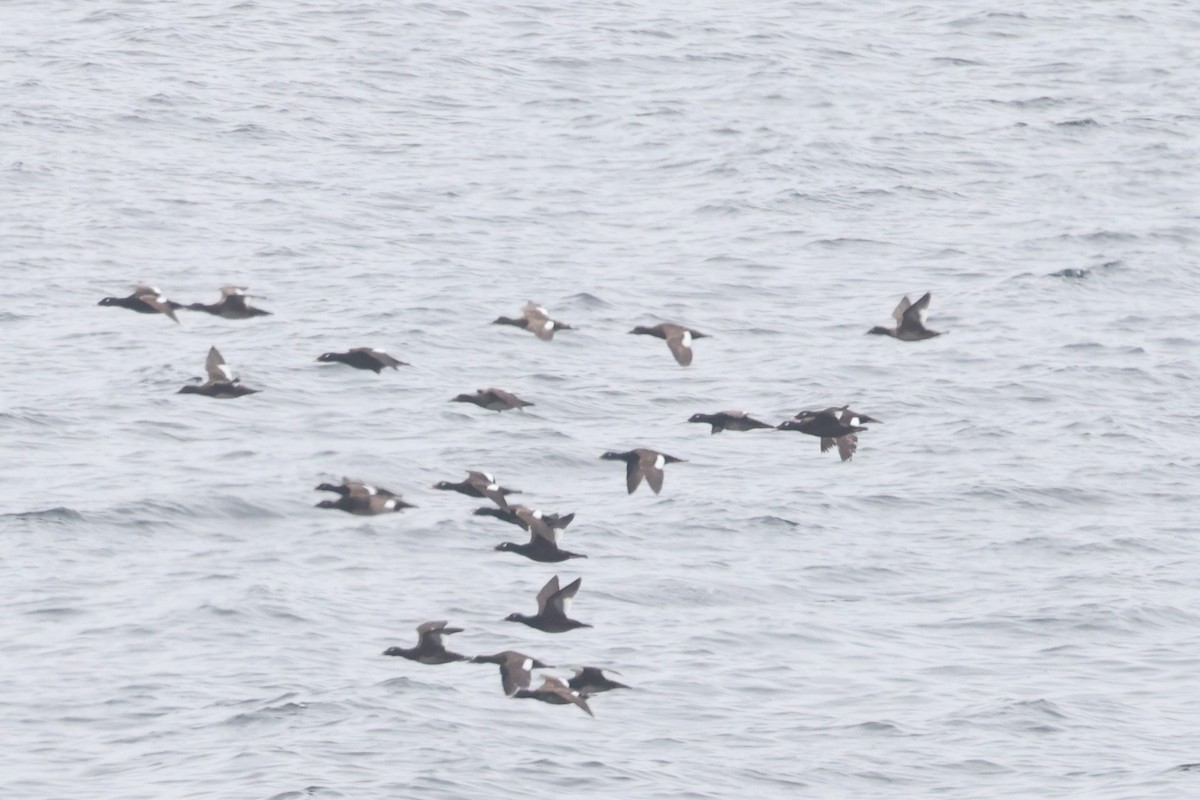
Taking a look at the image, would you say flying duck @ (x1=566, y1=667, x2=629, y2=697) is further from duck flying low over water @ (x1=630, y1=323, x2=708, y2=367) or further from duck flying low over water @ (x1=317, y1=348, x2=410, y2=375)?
duck flying low over water @ (x1=317, y1=348, x2=410, y2=375)

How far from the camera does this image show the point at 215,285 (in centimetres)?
3844

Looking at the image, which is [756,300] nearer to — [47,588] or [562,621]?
[47,588]

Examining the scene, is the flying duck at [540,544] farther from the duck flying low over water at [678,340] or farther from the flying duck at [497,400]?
the duck flying low over water at [678,340]

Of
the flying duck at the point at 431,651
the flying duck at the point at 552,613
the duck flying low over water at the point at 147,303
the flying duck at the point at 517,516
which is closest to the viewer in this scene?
the flying duck at the point at 552,613

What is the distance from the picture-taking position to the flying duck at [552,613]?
21.2m

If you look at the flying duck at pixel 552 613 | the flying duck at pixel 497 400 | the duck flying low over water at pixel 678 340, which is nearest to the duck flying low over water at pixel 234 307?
the flying duck at pixel 497 400

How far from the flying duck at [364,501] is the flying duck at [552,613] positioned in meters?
1.60

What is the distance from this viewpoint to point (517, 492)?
22.5m

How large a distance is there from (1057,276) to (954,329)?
3.25 metres

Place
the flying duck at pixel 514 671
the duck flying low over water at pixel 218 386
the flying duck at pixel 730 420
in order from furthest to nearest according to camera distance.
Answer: the duck flying low over water at pixel 218 386
the flying duck at pixel 730 420
the flying duck at pixel 514 671

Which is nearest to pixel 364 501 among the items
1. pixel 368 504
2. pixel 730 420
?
pixel 368 504

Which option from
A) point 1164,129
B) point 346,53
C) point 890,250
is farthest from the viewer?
point 346,53

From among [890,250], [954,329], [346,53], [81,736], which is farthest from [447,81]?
[81,736]

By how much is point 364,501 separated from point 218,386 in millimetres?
1756
